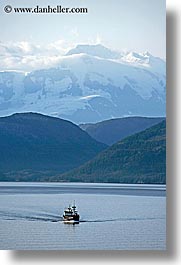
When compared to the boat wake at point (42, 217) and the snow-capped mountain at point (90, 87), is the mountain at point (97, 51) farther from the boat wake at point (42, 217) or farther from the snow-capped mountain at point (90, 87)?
the boat wake at point (42, 217)

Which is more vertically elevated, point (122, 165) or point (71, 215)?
point (122, 165)

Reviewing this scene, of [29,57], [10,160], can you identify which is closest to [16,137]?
[10,160]

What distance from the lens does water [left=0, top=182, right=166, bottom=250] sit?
486 cm

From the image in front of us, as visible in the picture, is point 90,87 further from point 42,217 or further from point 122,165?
point 42,217

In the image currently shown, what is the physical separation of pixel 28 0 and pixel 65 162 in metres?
0.88

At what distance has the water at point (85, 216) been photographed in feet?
15.9

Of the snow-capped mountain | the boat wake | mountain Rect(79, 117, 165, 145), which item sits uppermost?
the snow-capped mountain

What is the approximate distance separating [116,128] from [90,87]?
27 cm

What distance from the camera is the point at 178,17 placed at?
16.1 feet

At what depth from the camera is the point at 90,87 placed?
5086mm

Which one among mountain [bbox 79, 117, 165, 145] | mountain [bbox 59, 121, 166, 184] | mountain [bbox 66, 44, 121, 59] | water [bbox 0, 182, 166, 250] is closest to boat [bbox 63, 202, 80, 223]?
water [bbox 0, 182, 166, 250]

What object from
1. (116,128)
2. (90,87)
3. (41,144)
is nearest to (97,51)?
(90,87)

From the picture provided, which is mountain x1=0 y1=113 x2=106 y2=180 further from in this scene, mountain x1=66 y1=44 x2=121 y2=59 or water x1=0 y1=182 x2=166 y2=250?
mountain x1=66 y1=44 x2=121 y2=59

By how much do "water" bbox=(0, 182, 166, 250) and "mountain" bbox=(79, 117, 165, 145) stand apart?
10.2 inches
